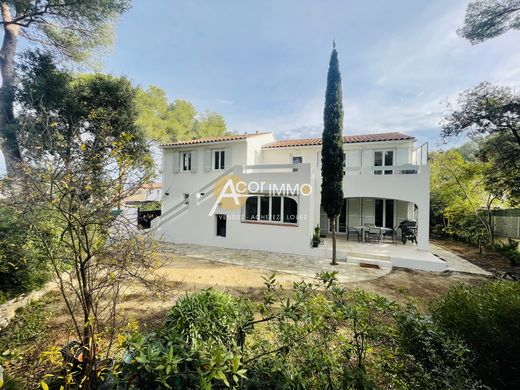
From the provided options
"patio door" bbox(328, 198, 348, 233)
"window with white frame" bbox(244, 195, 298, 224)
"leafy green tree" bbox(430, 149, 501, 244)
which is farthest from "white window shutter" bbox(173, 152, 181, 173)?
"leafy green tree" bbox(430, 149, 501, 244)

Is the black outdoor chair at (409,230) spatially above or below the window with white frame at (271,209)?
below

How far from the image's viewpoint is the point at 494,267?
10953mm

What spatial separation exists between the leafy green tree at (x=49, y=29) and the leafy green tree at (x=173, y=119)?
7998 millimetres

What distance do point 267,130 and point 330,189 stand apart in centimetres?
1127

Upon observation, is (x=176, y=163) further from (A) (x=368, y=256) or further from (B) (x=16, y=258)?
(A) (x=368, y=256)

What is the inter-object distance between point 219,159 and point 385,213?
550 inches

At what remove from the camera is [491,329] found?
255 cm

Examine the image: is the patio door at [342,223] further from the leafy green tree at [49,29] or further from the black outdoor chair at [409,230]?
the leafy green tree at [49,29]

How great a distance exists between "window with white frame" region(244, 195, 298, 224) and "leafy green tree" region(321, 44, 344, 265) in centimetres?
243

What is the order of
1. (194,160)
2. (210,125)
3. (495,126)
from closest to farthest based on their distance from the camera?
1. (495,126)
2. (194,160)
3. (210,125)

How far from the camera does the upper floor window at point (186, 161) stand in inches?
695

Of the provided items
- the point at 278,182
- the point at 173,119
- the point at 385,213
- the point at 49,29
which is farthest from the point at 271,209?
the point at 173,119

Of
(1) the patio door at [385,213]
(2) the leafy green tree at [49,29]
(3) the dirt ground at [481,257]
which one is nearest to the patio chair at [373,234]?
(1) the patio door at [385,213]

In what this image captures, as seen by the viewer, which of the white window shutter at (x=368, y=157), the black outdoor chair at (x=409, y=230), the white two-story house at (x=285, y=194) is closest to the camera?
the white two-story house at (x=285, y=194)
